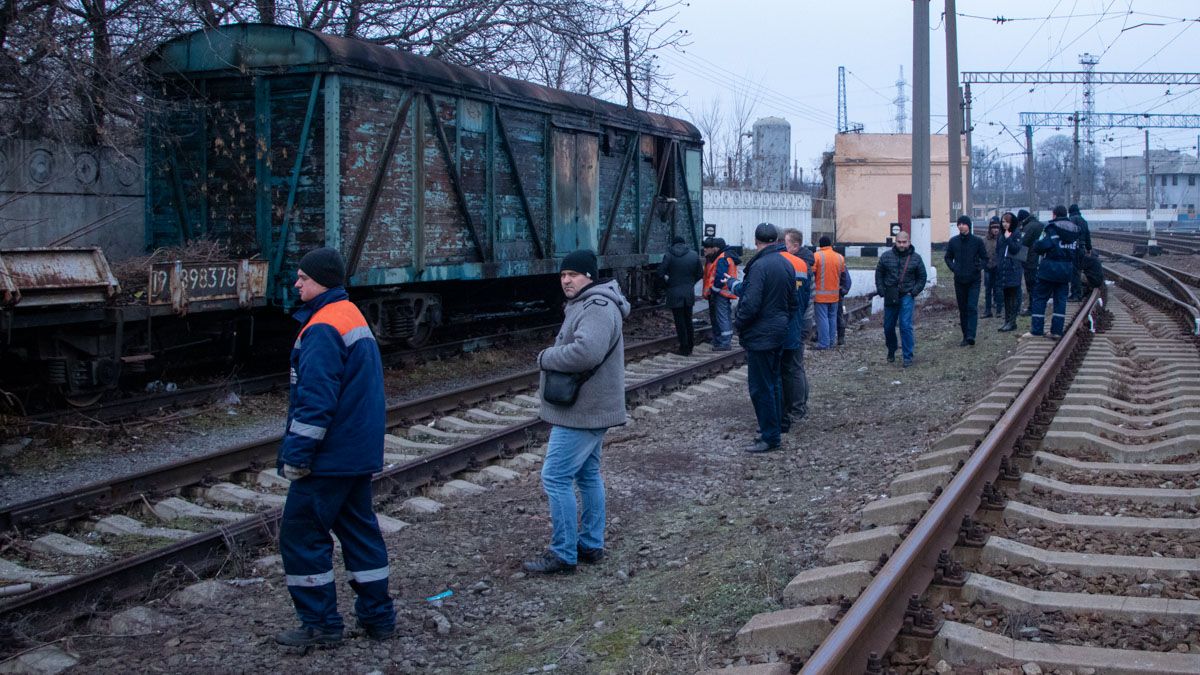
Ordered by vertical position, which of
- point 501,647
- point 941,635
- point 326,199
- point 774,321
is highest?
point 326,199

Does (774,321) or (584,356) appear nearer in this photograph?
(584,356)

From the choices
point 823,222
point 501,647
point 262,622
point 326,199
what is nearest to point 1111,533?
point 501,647

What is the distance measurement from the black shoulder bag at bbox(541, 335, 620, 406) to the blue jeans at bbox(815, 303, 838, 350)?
9.57m

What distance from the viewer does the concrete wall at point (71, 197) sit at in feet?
35.7

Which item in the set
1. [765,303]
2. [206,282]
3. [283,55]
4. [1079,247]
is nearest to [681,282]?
[283,55]

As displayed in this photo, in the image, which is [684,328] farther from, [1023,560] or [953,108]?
[953,108]

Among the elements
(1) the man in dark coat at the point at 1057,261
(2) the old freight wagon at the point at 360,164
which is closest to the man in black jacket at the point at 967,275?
(1) the man in dark coat at the point at 1057,261

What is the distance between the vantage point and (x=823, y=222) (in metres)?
44.5

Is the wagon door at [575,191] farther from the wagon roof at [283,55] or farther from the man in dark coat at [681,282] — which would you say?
the wagon roof at [283,55]

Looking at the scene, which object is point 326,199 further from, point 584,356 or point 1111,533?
point 1111,533

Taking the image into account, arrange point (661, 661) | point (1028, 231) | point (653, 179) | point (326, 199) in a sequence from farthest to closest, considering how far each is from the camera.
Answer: point (653, 179)
point (1028, 231)
point (326, 199)
point (661, 661)

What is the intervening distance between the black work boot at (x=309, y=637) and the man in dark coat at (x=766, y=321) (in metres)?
4.54

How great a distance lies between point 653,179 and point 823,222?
2751 cm

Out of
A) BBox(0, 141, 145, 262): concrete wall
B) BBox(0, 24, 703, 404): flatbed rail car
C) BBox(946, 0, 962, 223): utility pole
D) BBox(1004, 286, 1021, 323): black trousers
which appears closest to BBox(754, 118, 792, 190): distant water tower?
BBox(946, 0, 962, 223): utility pole
